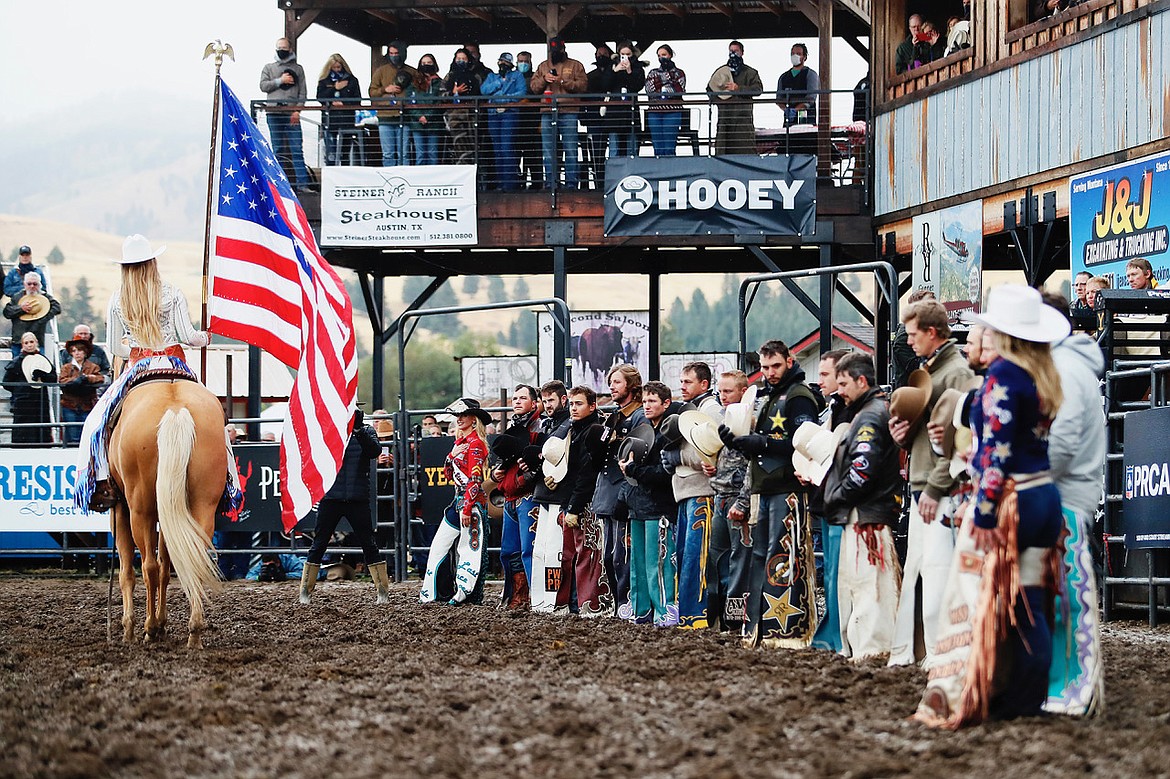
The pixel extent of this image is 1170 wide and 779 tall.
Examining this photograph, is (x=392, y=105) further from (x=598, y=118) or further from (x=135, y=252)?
(x=135, y=252)

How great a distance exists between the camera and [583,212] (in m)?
21.5

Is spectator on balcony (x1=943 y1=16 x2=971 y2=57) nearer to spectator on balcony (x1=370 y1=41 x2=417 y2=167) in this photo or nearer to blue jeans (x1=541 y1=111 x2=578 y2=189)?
blue jeans (x1=541 y1=111 x2=578 y2=189)

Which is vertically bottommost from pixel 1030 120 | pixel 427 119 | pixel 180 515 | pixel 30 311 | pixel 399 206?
pixel 180 515

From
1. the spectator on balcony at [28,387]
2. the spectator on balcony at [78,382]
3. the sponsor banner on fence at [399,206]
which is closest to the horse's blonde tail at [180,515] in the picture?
the spectator on balcony at [78,382]

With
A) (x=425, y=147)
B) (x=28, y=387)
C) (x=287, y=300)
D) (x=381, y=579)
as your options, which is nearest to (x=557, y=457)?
(x=381, y=579)

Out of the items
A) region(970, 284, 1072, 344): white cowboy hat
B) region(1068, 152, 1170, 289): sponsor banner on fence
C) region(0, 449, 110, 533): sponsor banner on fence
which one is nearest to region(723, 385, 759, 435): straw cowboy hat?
region(970, 284, 1072, 344): white cowboy hat

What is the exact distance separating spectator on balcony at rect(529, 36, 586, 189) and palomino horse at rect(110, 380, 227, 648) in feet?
39.2

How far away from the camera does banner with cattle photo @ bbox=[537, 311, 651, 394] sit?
2362 cm

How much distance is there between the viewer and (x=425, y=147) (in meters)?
21.8

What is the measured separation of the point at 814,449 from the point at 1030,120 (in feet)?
32.0

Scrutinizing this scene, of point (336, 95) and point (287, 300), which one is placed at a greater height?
point (336, 95)

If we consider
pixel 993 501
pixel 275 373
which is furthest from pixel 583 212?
pixel 275 373

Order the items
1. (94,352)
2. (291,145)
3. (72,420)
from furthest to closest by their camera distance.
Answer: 1. (291,145)
2. (94,352)
3. (72,420)

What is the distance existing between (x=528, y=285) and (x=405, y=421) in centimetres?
12567
